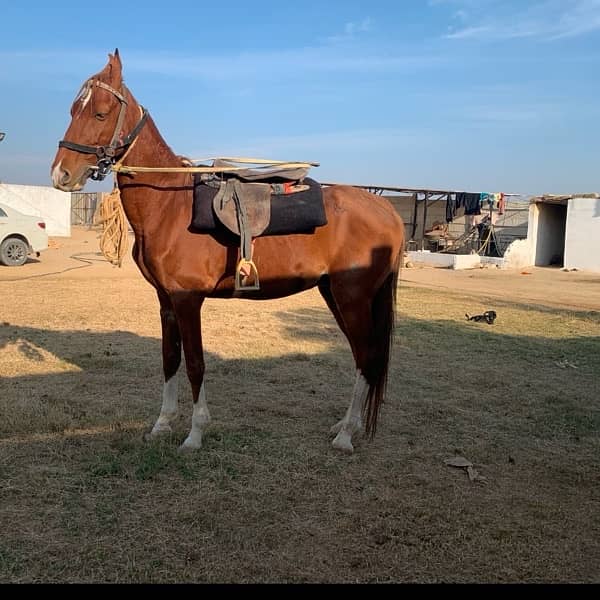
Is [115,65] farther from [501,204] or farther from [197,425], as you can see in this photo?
[501,204]

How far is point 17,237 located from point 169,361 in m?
12.6

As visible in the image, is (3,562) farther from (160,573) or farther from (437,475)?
(437,475)

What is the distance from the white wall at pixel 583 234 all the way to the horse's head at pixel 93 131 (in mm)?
18597

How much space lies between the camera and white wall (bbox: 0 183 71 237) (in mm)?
26938

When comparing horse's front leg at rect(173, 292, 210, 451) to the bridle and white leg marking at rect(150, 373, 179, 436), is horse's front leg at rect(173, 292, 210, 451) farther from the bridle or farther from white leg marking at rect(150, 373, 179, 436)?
the bridle

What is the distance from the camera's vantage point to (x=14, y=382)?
4.95m

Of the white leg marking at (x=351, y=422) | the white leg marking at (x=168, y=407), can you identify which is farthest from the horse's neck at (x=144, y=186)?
the white leg marking at (x=351, y=422)

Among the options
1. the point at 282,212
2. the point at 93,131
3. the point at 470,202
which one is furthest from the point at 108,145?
the point at 470,202

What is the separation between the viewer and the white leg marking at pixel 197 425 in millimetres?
3697

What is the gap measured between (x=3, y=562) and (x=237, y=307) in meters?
7.07

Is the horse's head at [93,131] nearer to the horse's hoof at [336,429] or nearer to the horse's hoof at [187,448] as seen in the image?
Result: the horse's hoof at [187,448]

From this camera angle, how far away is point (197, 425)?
12.4ft

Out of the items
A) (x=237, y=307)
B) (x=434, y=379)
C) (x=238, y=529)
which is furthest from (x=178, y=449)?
(x=237, y=307)

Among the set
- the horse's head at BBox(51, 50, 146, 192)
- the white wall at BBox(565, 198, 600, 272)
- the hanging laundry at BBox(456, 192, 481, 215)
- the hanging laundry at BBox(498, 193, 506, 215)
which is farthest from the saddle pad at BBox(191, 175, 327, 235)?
the hanging laundry at BBox(498, 193, 506, 215)
